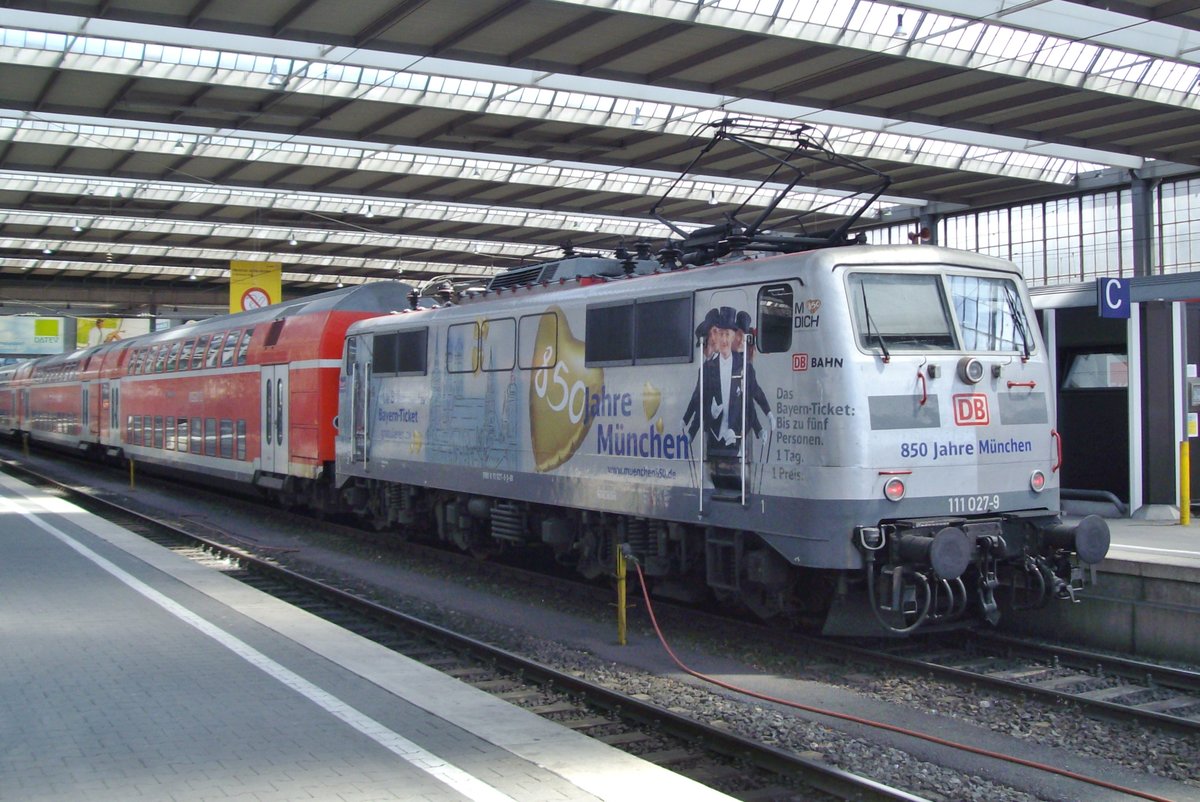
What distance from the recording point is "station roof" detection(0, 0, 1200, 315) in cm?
1767

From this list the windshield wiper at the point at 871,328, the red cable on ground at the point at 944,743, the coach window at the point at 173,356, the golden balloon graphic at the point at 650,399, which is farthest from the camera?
the coach window at the point at 173,356

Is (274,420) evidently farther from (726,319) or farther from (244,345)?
(726,319)

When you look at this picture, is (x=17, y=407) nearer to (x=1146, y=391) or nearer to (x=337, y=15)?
(x=337, y=15)

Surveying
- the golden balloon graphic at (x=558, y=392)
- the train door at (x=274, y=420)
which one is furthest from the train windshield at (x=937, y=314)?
the train door at (x=274, y=420)

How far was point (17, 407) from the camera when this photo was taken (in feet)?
162

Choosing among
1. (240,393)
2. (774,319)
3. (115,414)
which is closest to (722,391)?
(774,319)

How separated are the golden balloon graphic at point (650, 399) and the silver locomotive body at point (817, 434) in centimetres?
2

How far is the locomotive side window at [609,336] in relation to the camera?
11.8m

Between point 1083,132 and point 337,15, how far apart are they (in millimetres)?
15644

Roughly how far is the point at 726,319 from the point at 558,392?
2922 millimetres

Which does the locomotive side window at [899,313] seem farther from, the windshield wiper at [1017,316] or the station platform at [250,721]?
the station platform at [250,721]

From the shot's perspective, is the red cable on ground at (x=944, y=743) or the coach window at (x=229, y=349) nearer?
the red cable on ground at (x=944, y=743)

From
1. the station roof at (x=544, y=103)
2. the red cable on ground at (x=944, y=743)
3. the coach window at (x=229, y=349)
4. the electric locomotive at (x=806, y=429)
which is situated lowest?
the red cable on ground at (x=944, y=743)

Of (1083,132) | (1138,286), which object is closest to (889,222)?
(1083,132)
